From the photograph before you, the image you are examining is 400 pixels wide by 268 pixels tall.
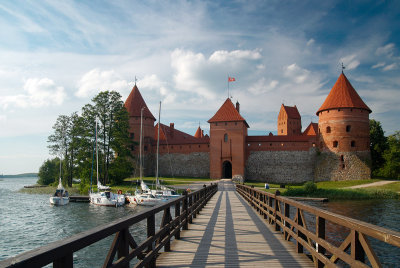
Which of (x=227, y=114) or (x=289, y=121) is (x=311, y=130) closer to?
(x=289, y=121)

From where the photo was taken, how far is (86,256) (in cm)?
1182

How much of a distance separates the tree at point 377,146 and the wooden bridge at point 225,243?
128ft

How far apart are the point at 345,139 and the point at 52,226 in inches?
1308

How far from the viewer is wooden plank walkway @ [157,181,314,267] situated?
4.75 m

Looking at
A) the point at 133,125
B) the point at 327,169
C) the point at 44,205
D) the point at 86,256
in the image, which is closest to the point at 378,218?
the point at 86,256

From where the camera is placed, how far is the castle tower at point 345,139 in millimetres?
37375

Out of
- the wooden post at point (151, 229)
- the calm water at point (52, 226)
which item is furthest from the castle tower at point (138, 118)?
the wooden post at point (151, 229)

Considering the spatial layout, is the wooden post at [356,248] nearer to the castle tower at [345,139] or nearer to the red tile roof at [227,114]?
the red tile roof at [227,114]

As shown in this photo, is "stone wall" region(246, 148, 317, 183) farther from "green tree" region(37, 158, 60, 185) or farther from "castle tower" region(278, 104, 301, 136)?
"green tree" region(37, 158, 60, 185)

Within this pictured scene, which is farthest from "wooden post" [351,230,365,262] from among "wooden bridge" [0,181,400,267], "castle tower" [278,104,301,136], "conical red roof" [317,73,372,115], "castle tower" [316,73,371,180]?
"castle tower" [278,104,301,136]

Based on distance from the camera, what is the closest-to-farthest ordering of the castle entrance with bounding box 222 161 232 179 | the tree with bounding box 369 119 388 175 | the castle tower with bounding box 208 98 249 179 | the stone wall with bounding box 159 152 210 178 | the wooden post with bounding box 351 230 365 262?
the wooden post with bounding box 351 230 365 262 < the castle tower with bounding box 208 98 249 179 < the tree with bounding box 369 119 388 175 < the stone wall with bounding box 159 152 210 178 < the castle entrance with bounding box 222 161 232 179

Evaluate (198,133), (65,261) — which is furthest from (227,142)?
(65,261)

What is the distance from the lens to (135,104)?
4438cm

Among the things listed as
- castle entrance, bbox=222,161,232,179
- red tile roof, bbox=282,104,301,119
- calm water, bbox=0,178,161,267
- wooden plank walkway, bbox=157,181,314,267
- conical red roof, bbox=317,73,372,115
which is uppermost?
red tile roof, bbox=282,104,301,119
